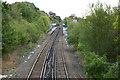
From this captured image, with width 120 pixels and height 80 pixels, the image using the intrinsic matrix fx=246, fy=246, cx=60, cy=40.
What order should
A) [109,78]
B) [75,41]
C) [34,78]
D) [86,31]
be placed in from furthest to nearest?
[75,41]
[86,31]
[34,78]
[109,78]

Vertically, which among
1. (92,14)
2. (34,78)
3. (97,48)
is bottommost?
(34,78)

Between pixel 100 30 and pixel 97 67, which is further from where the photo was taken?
pixel 100 30

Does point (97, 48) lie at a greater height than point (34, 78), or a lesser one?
greater

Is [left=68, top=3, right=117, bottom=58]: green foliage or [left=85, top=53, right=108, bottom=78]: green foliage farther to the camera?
[left=68, top=3, right=117, bottom=58]: green foliage

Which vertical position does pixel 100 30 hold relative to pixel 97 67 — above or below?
above

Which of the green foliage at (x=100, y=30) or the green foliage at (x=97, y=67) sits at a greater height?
the green foliage at (x=100, y=30)

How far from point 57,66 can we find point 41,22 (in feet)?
157

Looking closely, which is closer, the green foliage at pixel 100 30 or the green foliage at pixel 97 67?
the green foliage at pixel 97 67

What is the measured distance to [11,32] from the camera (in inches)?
1009

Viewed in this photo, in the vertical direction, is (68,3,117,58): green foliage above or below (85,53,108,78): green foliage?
above

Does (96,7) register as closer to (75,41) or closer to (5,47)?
(5,47)

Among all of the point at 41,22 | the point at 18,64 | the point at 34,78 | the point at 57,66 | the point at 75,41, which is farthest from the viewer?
the point at 41,22

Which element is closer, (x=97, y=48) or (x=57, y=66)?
(x=97, y=48)

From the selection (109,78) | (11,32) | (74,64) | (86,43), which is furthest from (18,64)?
(109,78)
